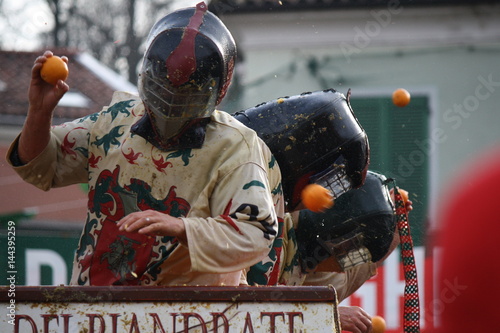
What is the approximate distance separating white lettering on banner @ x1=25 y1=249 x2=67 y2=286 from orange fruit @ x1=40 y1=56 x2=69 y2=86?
260 inches

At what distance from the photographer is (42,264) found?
10.0 meters

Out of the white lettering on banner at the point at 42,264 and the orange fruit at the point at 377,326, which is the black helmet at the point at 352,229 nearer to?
the orange fruit at the point at 377,326

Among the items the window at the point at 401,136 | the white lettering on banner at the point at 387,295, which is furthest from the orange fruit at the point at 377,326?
the window at the point at 401,136

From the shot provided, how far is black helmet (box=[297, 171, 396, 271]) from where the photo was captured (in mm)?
4863

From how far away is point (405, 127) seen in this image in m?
12.0

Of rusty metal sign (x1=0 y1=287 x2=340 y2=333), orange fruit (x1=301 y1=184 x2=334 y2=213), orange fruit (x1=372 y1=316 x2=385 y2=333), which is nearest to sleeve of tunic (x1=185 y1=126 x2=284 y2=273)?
rusty metal sign (x1=0 y1=287 x2=340 y2=333)

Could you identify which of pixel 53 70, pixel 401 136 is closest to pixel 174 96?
pixel 53 70

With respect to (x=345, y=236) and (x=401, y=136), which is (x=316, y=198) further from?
(x=401, y=136)

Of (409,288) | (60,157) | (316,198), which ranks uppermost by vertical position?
(60,157)

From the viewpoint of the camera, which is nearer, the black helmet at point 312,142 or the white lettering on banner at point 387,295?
the black helmet at point 312,142

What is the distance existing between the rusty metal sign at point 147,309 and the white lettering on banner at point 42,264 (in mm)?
6758

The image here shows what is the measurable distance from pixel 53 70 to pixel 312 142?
1306 mm

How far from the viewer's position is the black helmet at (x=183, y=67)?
3.50m

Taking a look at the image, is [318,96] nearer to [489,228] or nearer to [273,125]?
[273,125]
